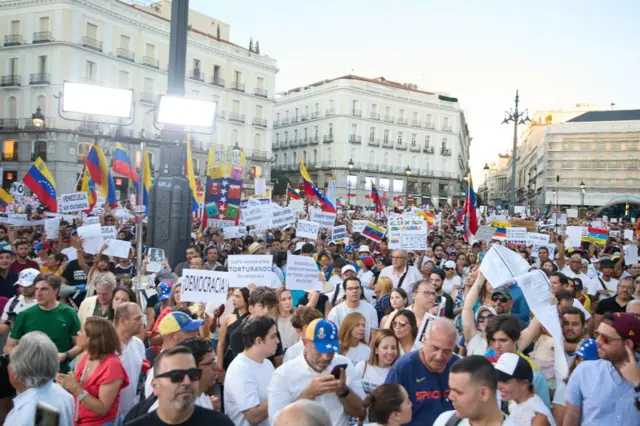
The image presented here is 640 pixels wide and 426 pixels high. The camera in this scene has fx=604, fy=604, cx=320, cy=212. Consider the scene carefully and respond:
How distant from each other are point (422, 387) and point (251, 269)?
3.42 m

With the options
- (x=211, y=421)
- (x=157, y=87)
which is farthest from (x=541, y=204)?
(x=211, y=421)

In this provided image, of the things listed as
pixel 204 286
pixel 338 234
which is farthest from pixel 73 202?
pixel 204 286

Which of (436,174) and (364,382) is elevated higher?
(436,174)

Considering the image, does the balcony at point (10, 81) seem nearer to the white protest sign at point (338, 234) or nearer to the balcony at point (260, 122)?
the balcony at point (260, 122)

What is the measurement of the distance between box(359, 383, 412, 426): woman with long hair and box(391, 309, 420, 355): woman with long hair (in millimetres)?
1674

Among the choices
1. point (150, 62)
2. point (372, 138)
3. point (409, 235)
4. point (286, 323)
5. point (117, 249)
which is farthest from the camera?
point (372, 138)

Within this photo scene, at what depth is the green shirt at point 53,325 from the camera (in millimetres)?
5215

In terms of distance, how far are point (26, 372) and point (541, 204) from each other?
80.4 meters

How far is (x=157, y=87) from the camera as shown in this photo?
50500 millimetres

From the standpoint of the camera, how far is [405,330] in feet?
16.3

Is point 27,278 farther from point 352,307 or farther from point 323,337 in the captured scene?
point 323,337

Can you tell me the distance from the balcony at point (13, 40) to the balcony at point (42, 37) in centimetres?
179

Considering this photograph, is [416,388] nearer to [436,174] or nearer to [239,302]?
[239,302]

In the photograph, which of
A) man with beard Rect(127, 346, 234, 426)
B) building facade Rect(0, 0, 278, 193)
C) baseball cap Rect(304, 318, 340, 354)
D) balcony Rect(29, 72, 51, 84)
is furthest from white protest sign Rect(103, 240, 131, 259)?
balcony Rect(29, 72, 51, 84)
